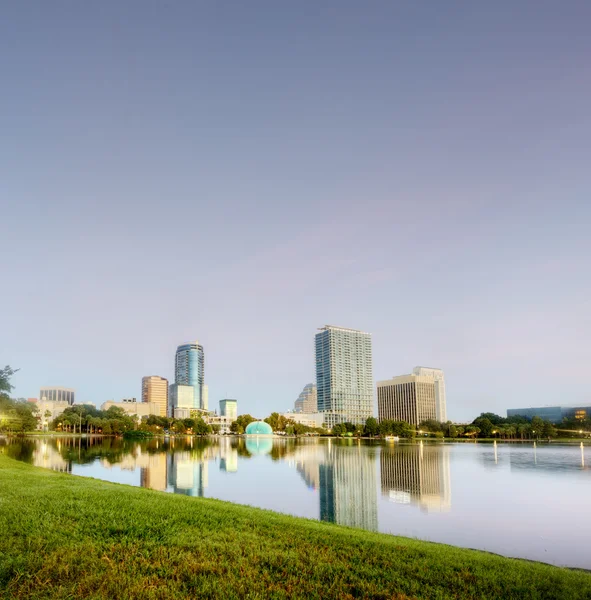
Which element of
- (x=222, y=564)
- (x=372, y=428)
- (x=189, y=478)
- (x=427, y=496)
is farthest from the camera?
(x=372, y=428)

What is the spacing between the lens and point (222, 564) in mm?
8555

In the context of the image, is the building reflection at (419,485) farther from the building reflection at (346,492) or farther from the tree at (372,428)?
the tree at (372,428)

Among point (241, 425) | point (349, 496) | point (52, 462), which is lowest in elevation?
point (241, 425)

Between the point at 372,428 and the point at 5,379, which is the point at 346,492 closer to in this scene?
the point at 5,379

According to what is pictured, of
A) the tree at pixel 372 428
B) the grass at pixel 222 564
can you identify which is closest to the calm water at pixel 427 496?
the grass at pixel 222 564

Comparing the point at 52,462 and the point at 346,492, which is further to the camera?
the point at 52,462

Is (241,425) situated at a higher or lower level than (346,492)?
lower

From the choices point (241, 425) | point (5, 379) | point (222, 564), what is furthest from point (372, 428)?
point (222, 564)

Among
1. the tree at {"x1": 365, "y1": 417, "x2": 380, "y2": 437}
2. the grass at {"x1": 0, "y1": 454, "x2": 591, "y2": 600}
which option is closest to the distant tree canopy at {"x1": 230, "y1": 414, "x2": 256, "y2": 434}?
the tree at {"x1": 365, "y1": 417, "x2": 380, "y2": 437}

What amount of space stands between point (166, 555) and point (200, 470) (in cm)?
3496

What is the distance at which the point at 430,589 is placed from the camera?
26.3ft

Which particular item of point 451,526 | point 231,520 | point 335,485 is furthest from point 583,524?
point 231,520

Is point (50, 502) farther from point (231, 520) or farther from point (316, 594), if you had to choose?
point (316, 594)

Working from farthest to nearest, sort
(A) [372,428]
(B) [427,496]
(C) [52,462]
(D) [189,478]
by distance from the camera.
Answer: (A) [372,428], (C) [52,462], (D) [189,478], (B) [427,496]
